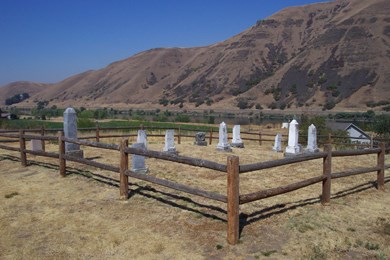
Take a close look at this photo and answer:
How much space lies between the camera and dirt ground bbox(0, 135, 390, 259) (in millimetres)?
4793

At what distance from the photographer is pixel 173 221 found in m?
5.80

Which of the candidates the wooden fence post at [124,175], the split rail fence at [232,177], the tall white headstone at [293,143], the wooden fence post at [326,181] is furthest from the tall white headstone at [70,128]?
the tall white headstone at [293,143]

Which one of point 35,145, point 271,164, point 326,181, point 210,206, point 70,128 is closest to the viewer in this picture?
point 271,164

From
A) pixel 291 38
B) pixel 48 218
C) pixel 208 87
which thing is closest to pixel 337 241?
pixel 48 218

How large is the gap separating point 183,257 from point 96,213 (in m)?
2.28

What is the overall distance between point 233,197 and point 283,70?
8982 cm

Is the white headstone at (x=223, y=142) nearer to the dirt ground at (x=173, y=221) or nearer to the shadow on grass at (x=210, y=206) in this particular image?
Answer: the dirt ground at (x=173, y=221)

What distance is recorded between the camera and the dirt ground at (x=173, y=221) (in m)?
4.79

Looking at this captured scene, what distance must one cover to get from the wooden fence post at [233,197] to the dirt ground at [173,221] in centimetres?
17

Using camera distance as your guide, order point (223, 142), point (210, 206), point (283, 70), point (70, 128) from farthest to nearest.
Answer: point (283, 70) → point (223, 142) → point (70, 128) → point (210, 206)

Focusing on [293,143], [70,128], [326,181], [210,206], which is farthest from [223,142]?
[210,206]

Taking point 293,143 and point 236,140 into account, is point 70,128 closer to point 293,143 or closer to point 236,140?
point 293,143

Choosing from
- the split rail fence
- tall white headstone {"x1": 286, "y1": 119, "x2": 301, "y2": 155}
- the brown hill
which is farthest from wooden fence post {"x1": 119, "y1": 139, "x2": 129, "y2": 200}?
the brown hill

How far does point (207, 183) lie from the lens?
864cm
